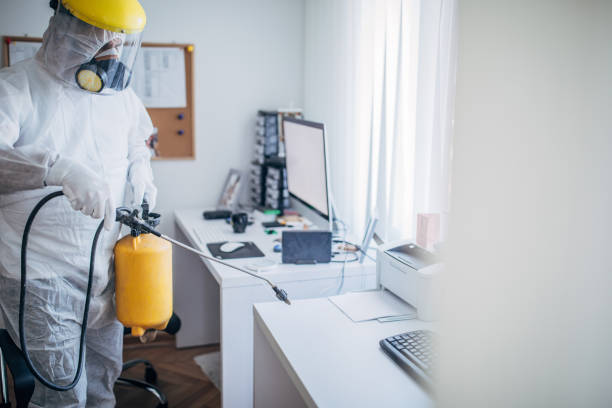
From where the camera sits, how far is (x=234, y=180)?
2.90 m

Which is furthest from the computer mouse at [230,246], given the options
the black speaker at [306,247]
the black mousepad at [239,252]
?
the black speaker at [306,247]

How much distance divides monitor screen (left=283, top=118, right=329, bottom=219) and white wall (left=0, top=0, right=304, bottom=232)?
1.86 ft

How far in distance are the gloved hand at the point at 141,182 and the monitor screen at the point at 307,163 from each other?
656mm

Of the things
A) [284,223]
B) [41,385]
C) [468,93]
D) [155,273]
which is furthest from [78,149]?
[468,93]

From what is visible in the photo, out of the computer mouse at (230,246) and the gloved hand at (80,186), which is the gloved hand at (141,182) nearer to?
the computer mouse at (230,246)

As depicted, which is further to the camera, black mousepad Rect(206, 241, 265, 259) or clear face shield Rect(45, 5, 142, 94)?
black mousepad Rect(206, 241, 265, 259)

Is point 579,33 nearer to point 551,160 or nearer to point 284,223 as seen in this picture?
point 551,160

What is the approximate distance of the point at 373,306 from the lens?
1601 mm

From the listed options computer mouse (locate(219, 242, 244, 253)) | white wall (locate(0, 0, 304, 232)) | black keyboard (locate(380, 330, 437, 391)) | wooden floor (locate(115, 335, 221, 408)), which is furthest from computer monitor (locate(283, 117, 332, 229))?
wooden floor (locate(115, 335, 221, 408))

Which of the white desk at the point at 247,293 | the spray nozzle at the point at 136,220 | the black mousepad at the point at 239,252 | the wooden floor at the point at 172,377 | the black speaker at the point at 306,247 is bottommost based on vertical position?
the wooden floor at the point at 172,377

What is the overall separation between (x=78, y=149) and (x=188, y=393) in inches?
50.9

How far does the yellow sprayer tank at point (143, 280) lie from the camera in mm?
1604

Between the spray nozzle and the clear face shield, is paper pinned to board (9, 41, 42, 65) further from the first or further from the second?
the spray nozzle

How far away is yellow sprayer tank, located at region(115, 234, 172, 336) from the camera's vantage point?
1604 millimetres
